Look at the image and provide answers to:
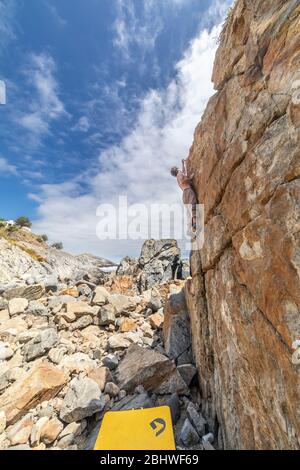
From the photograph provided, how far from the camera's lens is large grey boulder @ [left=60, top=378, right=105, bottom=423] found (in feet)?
16.6

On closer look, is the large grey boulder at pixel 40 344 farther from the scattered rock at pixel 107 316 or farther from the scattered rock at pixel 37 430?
the scattered rock at pixel 37 430

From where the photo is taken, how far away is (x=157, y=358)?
6.31m

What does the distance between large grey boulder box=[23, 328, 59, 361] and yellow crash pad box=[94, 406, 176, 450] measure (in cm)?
404

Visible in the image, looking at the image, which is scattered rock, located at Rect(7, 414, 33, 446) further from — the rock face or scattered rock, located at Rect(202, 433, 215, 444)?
the rock face

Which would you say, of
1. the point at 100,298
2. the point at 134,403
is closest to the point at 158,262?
the point at 100,298

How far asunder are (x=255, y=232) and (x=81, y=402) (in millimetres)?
5648

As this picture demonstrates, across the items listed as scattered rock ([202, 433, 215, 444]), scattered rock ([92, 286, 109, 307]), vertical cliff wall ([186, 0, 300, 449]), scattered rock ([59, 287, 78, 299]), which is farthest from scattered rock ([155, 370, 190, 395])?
scattered rock ([59, 287, 78, 299])

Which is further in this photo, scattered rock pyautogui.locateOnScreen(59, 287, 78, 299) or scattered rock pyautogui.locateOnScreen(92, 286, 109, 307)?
scattered rock pyautogui.locateOnScreen(59, 287, 78, 299)

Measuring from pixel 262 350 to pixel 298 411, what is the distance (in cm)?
76

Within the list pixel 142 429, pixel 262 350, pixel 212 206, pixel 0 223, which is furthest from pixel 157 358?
pixel 0 223

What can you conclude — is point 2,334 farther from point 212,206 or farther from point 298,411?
point 298,411

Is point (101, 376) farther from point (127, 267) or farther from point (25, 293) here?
point (127, 267)

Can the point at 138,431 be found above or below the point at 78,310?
below

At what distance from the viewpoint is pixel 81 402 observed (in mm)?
5254
